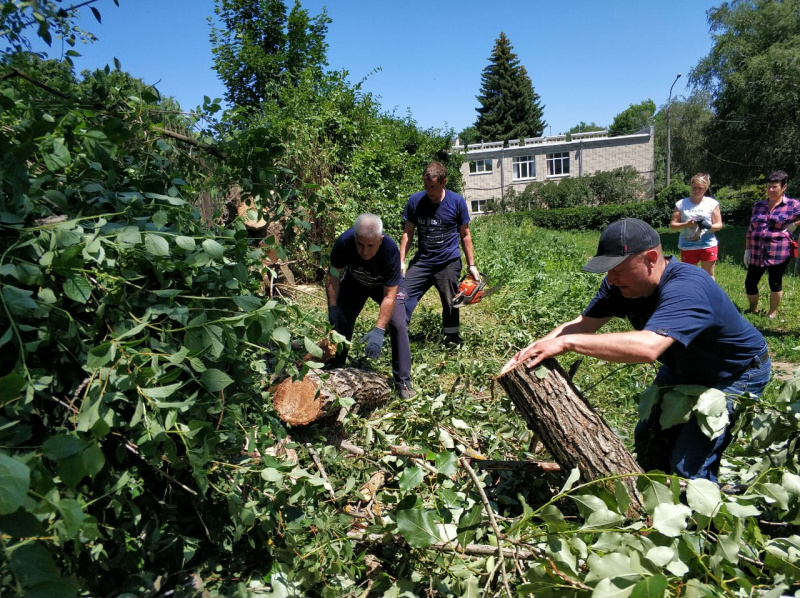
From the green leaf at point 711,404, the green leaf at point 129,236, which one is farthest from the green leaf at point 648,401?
the green leaf at point 129,236

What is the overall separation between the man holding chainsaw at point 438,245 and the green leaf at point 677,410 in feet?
9.22

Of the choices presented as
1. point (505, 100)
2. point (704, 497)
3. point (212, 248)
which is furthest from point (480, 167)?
Result: point (212, 248)

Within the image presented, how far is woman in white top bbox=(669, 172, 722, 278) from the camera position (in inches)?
262

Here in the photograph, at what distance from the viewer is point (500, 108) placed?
59250 mm

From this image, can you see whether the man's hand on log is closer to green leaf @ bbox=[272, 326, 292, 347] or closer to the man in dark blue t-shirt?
green leaf @ bbox=[272, 326, 292, 347]

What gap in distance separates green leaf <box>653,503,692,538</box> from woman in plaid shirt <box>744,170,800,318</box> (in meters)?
5.74

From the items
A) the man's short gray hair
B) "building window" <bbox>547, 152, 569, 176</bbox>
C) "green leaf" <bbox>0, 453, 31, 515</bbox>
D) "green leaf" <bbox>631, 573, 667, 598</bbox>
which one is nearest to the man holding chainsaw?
the man's short gray hair

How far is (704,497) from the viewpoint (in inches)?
73.0

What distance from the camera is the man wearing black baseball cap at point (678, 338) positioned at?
2266 mm

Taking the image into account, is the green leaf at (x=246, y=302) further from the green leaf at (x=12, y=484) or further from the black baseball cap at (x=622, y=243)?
the black baseball cap at (x=622, y=243)

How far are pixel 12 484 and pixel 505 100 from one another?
63.4 metres

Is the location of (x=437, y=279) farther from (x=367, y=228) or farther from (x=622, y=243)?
(x=622, y=243)

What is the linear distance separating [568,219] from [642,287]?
29.8m

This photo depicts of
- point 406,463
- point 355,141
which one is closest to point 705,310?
point 406,463
